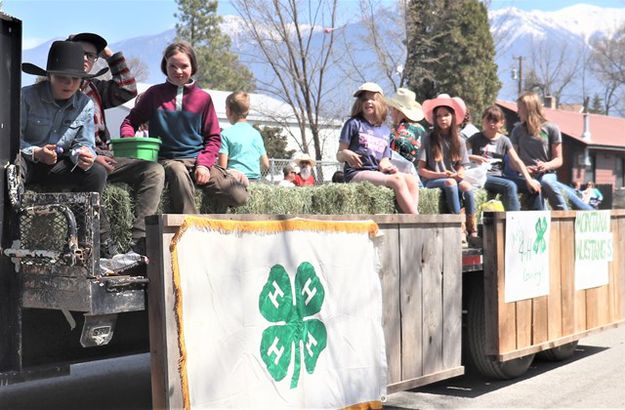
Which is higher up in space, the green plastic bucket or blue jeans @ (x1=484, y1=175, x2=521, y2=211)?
the green plastic bucket

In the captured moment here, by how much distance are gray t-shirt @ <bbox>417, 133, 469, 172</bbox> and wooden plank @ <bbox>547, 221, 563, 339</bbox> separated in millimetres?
1201

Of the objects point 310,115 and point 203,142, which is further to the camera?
point 310,115

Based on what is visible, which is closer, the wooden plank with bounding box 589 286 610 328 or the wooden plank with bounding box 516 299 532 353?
the wooden plank with bounding box 516 299 532 353

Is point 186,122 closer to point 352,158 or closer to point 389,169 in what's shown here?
point 352,158

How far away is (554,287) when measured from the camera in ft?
26.8

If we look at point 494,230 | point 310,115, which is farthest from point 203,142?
point 310,115

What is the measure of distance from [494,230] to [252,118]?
795 inches

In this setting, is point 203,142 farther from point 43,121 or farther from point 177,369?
point 177,369

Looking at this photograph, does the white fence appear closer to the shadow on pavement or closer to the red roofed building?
the shadow on pavement

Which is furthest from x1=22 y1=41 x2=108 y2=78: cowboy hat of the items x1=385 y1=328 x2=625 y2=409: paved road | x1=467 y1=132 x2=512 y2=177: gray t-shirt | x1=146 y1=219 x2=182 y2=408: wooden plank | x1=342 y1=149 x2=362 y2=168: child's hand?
x1=467 y1=132 x2=512 y2=177: gray t-shirt

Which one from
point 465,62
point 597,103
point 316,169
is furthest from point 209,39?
point 316,169

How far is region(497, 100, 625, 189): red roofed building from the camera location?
141 ft

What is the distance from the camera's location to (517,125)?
10.3 m

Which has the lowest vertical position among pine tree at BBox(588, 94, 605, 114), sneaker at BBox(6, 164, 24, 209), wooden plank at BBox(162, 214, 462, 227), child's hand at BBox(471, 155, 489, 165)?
wooden plank at BBox(162, 214, 462, 227)
